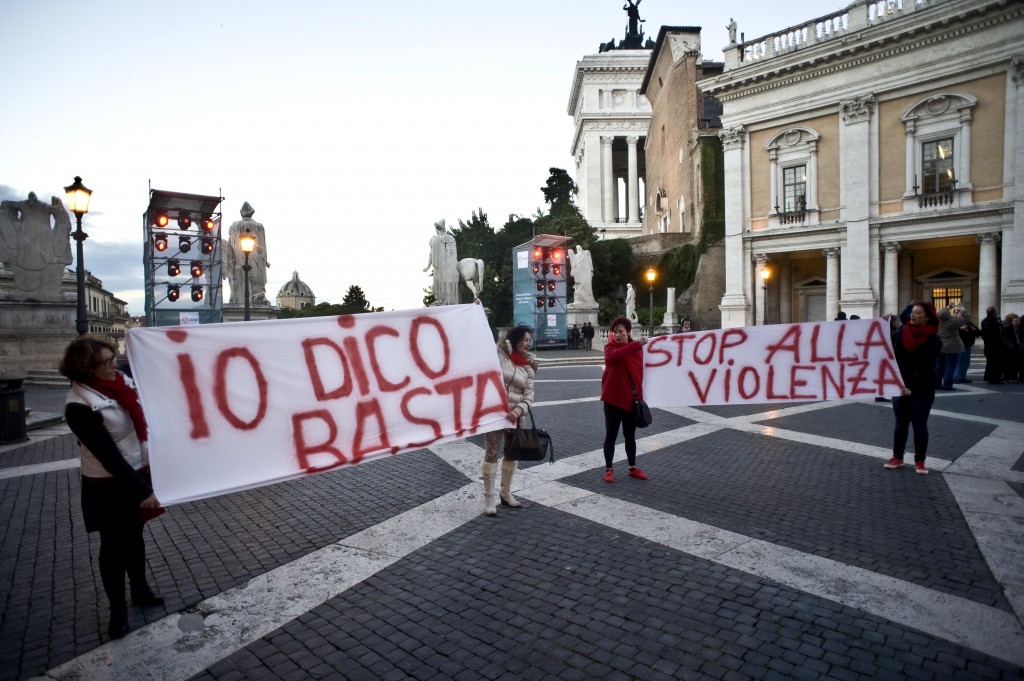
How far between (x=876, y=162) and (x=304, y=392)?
3335 centimetres

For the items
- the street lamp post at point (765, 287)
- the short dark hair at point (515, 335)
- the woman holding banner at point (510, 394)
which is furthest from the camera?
the street lamp post at point (765, 287)

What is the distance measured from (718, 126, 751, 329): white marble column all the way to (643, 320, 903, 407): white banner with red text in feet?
88.8

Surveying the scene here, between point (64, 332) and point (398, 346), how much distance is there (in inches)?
790

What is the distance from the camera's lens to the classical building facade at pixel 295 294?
115000 mm

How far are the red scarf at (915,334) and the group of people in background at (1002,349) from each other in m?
10.4

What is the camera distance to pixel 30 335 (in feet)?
63.0

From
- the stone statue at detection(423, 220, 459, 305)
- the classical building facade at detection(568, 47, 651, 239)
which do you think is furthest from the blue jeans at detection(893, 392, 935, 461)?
the classical building facade at detection(568, 47, 651, 239)

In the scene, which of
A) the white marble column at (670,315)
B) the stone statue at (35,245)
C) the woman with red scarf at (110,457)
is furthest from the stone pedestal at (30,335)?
the white marble column at (670,315)

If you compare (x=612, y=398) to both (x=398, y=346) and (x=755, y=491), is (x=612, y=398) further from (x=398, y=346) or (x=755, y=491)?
(x=398, y=346)

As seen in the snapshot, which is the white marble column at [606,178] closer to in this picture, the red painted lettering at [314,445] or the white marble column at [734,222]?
the white marble column at [734,222]

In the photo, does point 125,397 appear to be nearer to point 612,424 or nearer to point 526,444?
point 526,444

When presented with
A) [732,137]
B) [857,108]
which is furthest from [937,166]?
[732,137]

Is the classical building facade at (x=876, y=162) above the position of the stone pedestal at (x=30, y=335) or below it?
above

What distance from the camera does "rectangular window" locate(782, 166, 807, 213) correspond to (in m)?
32.3
